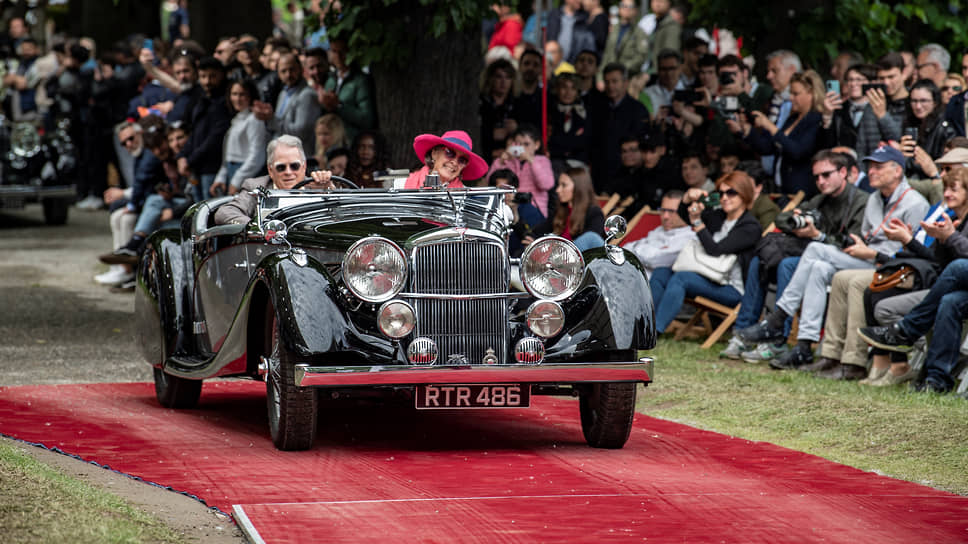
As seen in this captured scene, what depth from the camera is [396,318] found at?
7.98m

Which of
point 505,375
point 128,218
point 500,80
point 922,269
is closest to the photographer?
point 505,375

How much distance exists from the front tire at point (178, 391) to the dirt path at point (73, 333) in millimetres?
1451

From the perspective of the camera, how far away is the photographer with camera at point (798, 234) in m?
12.0

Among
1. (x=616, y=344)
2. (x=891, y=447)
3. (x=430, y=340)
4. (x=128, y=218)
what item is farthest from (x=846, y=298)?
(x=128, y=218)

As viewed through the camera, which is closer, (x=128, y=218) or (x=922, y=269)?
(x=922, y=269)

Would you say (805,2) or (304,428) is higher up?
(805,2)

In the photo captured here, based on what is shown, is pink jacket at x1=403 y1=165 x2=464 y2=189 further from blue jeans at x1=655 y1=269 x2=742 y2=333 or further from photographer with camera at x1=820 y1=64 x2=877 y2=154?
photographer with camera at x1=820 y1=64 x2=877 y2=154

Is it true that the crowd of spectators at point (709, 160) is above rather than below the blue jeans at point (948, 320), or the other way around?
above

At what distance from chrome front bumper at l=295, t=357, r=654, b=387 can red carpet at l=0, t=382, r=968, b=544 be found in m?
0.42

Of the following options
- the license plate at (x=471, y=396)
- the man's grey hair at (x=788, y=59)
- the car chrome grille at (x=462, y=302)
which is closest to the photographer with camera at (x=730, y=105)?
the man's grey hair at (x=788, y=59)

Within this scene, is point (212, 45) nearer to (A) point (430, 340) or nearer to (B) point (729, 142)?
(B) point (729, 142)

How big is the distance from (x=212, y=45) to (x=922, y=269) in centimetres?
1273

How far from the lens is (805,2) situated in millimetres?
17250

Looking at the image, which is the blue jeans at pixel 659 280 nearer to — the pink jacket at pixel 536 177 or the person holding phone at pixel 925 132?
the pink jacket at pixel 536 177
